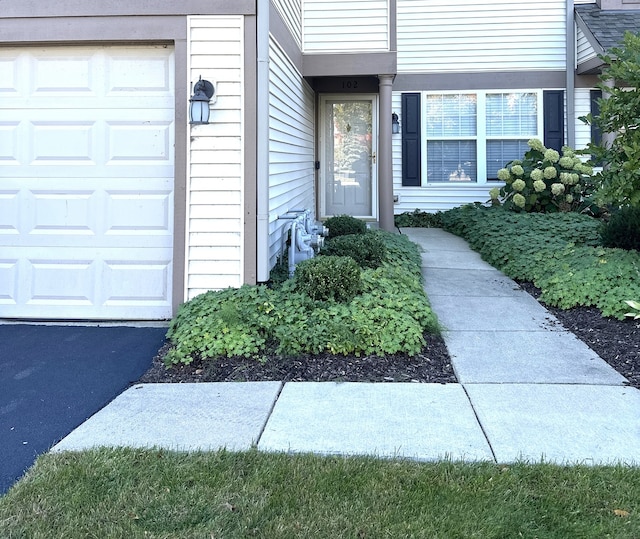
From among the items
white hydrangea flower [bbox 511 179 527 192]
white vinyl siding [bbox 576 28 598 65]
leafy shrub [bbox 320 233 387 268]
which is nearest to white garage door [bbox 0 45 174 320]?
leafy shrub [bbox 320 233 387 268]

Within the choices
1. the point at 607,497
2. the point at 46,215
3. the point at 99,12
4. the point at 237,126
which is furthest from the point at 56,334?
the point at 607,497

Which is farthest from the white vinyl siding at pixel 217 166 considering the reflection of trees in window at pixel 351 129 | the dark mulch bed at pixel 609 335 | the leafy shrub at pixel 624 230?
the reflection of trees in window at pixel 351 129

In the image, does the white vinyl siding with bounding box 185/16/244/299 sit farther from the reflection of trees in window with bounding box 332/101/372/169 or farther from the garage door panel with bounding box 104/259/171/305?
the reflection of trees in window with bounding box 332/101/372/169

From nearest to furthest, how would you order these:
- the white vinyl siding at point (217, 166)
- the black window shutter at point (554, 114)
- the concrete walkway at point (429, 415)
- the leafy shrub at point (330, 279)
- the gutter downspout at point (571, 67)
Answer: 1. the concrete walkway at point (429, 415)
2. the leafy shrub at point (330, 279)
3. the white vinyl siding at point (217, 166)
4. the gutter downspout at point (571, 67)
5. the black window shutter at point (554, 114)

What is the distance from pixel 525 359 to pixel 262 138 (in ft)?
9.65

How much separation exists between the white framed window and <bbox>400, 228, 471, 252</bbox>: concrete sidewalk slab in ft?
4.52

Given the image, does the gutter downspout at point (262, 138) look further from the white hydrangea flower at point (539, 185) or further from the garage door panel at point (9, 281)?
the white hydrangea flower at point (539, 185)

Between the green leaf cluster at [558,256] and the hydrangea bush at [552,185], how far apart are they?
1.41 feet

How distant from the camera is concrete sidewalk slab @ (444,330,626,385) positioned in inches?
168

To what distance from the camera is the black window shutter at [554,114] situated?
11.5 metres

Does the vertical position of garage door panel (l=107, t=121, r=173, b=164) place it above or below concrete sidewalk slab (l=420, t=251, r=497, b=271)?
above

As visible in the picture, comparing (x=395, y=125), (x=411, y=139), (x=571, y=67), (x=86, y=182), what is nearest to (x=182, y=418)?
(x=86, y=182)

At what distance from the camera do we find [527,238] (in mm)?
8148

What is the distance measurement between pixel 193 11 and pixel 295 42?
9.43ft
